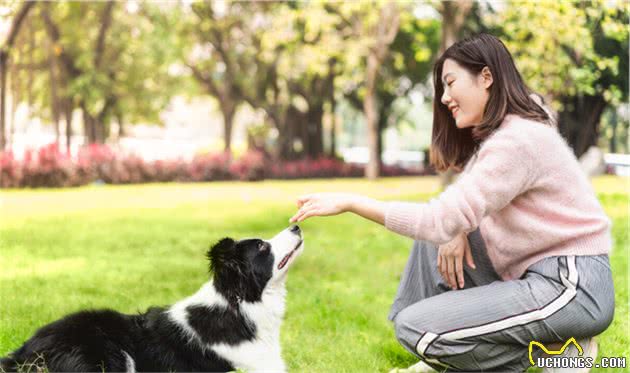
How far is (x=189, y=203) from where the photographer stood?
1205 cm

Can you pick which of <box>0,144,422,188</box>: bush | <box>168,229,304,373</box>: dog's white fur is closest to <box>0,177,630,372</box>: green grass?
<box>168,229,304,373</box>: dog's white fur

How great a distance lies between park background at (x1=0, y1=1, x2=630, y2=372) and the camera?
509 cm

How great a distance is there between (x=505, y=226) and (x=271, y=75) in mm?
21042

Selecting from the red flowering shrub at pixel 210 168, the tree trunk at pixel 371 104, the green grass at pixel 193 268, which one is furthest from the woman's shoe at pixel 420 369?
the red flowering shrub at pixel 210 168

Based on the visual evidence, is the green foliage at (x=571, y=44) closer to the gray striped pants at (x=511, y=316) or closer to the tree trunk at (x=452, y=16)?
the tree trunk at (x=452, y=16)

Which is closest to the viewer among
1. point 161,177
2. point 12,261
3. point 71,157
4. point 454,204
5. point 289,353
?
point 454,204

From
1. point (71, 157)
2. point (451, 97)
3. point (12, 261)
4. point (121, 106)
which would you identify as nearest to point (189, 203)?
point (71, 157)

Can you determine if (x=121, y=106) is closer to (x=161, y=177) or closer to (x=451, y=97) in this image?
(x=161, y=177)

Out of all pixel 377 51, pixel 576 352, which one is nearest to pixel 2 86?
pixel 377 51

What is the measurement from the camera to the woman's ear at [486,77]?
279 cm

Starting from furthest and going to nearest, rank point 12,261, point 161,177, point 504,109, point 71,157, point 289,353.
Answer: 1. point 161,177
2. point 71,157
3. point 12,261
4. point 289,353
5. point 504,109

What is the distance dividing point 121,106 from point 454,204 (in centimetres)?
2123

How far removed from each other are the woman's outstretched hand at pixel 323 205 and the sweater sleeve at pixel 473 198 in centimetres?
17

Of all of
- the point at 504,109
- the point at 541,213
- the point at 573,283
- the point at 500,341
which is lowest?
the point at 500,341
